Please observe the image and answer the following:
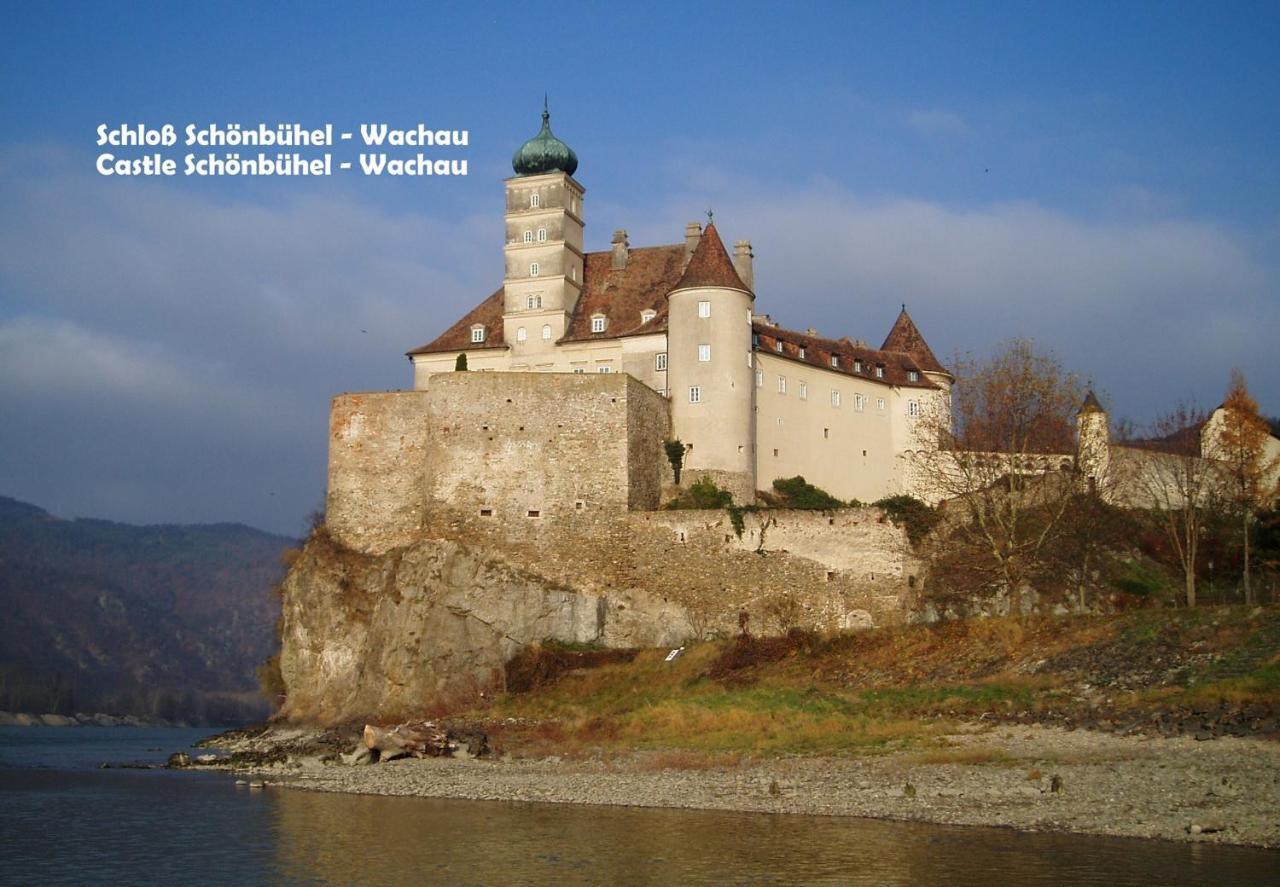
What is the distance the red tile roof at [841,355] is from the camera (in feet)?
179

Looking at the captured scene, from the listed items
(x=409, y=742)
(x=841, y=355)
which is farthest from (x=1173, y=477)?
(x=409, y=742)

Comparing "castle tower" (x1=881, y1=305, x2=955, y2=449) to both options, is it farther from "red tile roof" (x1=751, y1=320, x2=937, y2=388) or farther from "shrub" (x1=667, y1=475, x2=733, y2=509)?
"shrub" (x1=667, y1=475, x2=733, y2=509)

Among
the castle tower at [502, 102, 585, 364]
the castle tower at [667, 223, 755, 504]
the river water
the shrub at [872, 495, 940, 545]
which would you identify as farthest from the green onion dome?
the river water

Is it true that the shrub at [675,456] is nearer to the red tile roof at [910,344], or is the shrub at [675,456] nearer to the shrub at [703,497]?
the shrub at [703,497]

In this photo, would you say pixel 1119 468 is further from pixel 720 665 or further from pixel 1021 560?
pixel 720 665

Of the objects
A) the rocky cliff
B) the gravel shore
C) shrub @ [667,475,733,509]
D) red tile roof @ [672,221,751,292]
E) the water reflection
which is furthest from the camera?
red tile roof @ [672,221,751,292]

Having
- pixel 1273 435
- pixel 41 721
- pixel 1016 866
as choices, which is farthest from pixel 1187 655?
pixel 41 721

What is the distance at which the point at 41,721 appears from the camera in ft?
391

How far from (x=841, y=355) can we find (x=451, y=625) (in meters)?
21.4

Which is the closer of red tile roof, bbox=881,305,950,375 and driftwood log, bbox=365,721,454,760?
driftwood log, bbox=365,721,454,760

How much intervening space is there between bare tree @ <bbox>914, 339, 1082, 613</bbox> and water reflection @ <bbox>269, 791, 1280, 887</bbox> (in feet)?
60.3

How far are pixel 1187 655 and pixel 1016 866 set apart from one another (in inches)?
540

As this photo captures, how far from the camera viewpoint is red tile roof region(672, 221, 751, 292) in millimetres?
50281

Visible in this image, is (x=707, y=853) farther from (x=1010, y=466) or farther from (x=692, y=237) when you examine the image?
(x=692, y=237)
